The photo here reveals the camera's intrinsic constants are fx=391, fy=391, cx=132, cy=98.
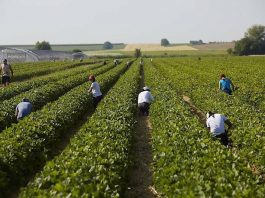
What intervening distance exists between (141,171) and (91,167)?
3237 mm

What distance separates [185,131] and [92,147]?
2967mm

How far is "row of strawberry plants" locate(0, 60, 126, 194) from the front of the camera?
387 inches

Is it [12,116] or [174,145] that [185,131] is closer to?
[174,145]

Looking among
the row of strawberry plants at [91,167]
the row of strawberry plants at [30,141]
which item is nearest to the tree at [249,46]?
the row of strawberry plants at [30,141]

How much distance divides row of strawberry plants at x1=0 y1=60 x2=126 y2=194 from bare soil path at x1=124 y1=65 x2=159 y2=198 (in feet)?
8.41

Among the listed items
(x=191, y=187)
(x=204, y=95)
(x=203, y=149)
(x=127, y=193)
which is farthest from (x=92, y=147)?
(x=204, y=95)

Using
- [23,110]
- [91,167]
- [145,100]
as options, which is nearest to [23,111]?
[23,110]

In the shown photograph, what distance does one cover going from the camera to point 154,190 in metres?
9.70

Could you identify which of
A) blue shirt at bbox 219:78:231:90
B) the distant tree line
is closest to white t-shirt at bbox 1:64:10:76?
blue shirt at bbox 219:78:231:90

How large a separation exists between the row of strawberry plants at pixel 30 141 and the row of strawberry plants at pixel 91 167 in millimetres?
1237

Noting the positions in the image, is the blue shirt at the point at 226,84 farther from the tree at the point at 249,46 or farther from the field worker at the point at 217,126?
the tree at the point at 249,46

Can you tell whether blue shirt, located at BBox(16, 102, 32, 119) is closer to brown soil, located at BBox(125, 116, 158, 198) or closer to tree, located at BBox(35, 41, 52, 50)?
brown soil, located at BBox(125, 116, 158, 198)

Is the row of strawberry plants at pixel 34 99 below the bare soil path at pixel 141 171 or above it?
above

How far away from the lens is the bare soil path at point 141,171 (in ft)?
31.4
